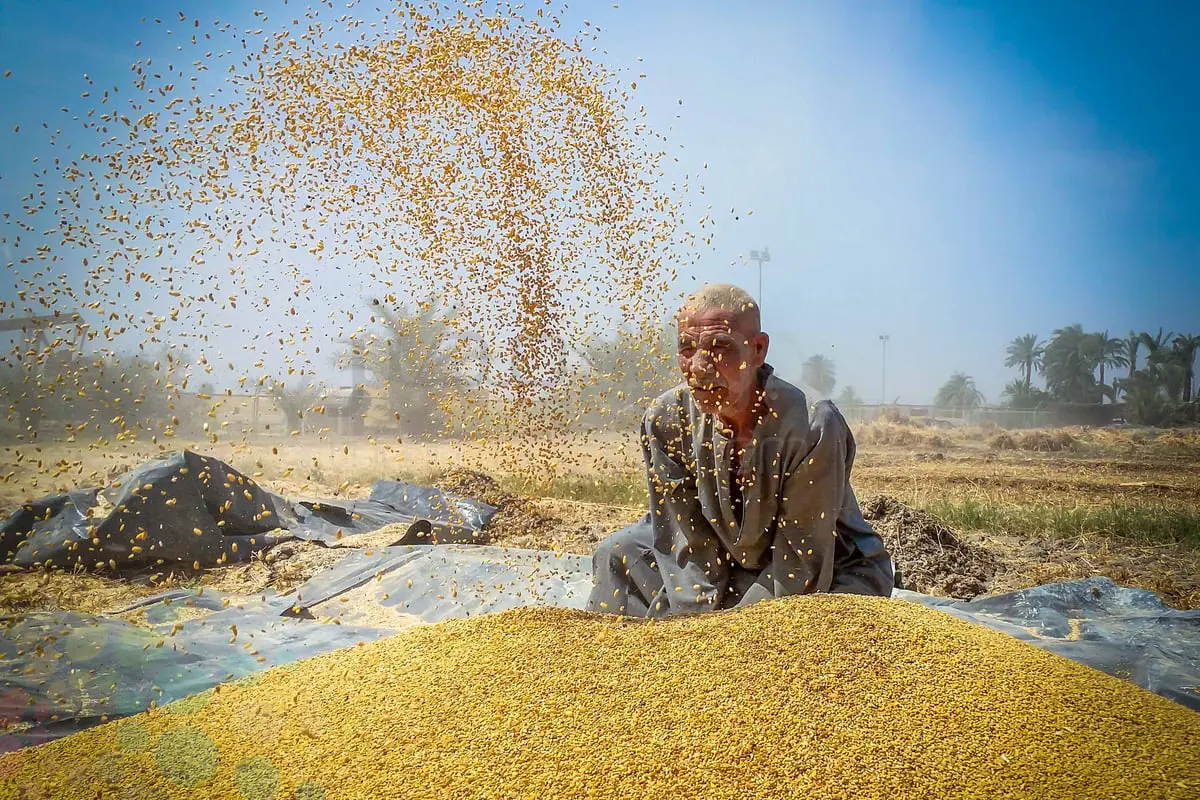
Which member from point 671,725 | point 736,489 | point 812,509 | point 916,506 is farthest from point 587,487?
point 671,725

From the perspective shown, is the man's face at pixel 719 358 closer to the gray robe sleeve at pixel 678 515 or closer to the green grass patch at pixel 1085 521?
the gray robe sleeve at pixel 678 515

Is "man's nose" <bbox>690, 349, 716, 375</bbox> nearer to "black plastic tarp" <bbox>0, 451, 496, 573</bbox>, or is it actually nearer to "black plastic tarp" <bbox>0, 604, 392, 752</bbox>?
"black plastic tarp" <bbox>0, 604, 392, 752</bbox>

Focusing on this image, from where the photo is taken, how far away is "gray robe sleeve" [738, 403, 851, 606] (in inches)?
104

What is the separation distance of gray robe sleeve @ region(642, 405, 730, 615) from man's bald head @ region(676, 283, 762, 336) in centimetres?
41

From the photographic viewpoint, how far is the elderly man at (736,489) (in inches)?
104

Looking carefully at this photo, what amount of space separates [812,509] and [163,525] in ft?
12.8

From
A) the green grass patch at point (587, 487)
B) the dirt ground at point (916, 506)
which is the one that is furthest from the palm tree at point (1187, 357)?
the green grass patch at point (587, 487)

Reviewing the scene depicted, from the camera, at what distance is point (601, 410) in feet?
12.7

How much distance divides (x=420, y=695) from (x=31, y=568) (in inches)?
147

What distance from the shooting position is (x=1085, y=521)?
593 cm

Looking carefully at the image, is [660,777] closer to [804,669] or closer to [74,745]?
[804,669]

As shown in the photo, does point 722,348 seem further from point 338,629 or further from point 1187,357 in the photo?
point 1187,357

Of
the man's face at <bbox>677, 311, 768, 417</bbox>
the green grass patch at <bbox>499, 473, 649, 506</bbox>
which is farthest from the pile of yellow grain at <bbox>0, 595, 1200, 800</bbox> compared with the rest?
the green grass patch at <bbox>499, 473, 649, 506</bbox>

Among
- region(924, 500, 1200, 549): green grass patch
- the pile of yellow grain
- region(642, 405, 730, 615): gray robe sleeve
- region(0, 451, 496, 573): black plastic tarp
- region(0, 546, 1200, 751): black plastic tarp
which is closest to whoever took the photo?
the pile of yellow grain
